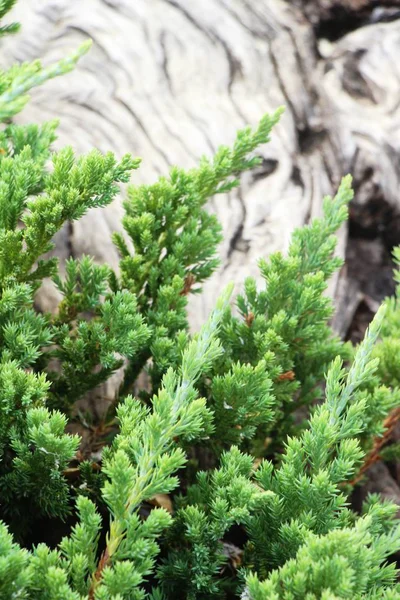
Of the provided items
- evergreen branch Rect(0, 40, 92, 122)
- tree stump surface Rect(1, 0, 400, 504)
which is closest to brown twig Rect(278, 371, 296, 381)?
tree stump surface Rect(1, 0, 400, 504)

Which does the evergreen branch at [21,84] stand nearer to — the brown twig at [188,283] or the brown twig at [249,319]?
the brown twig at [188,283]

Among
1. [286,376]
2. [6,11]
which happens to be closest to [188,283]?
[286,376]

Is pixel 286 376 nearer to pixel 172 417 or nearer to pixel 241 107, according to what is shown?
pixel 172 417

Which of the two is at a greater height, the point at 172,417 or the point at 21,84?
the point at 21,84

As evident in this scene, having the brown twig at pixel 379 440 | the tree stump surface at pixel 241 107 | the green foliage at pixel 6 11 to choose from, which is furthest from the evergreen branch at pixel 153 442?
the green foliage at pixel 6 11

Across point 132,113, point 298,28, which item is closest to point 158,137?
point 132,113

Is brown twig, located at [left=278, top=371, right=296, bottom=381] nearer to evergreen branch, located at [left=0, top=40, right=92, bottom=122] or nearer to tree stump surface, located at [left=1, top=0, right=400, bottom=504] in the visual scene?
tree stump surface, located at [left=1, top=0, right=400, bottom=504]

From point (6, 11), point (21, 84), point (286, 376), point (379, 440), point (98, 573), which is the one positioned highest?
point (6, 11)

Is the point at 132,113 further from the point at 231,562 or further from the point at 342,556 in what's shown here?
the point at 342,556
